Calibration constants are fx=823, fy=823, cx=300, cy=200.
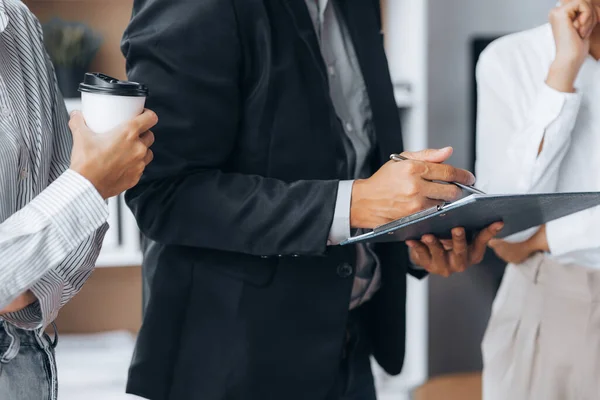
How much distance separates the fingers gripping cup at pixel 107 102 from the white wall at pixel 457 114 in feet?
6.89

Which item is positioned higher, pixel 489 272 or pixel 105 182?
pixel 105 182

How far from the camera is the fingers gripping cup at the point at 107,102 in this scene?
2.85ft

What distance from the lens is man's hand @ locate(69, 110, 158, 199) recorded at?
2.85 feet

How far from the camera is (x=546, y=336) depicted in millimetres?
1446

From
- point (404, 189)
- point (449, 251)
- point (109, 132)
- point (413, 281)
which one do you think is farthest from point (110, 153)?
point (413, 281)

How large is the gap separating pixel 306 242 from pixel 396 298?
0.92 feet

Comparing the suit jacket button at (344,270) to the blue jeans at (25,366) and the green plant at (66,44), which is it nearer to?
the blue jeans at (25,366)

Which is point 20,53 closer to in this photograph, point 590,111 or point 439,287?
point 590,111

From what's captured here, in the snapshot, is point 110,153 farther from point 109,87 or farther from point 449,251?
point 449,251

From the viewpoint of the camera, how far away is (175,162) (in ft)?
3.72

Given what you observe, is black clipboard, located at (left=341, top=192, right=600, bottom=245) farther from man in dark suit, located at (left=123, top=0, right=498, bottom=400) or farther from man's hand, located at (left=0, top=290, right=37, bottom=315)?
man's hand, located at (left=0, top=290, right=37, bottom=315)

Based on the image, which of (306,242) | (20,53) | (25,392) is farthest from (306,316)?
(20,53)

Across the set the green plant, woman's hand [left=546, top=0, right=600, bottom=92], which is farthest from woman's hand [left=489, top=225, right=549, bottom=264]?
the green plant

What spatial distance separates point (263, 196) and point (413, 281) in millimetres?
1320
